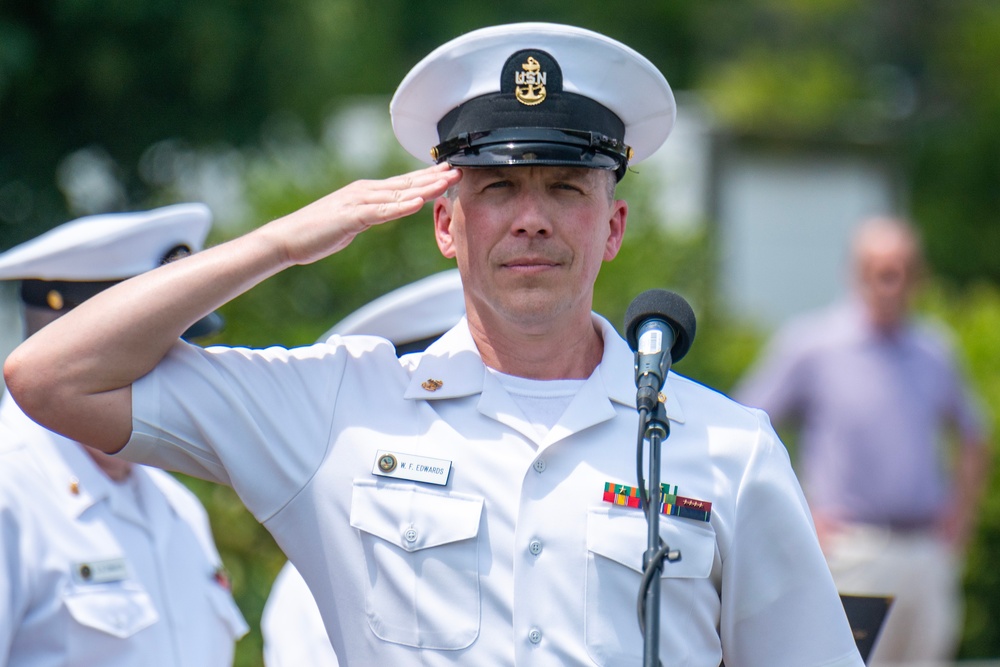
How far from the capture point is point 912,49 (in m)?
20.4

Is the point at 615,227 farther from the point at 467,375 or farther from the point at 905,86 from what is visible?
the point at 905,86

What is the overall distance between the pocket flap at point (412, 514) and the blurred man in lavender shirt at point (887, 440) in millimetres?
4292

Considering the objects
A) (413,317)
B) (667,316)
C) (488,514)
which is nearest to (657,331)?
(667,316)

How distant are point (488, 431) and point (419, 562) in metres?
0.27

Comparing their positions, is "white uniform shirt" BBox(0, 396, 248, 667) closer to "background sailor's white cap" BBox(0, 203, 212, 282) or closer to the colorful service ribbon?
"background sailor's white cap" BBox(0, 203, 212, 282)

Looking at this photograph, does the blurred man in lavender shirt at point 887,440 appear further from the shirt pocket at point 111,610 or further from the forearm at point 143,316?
the forearm at point 143,316

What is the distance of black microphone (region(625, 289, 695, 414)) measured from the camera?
244cm

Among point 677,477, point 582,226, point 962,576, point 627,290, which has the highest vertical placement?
point 582,226

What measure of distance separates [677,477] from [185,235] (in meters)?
1.63

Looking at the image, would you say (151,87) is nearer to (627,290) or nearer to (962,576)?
(627,290)

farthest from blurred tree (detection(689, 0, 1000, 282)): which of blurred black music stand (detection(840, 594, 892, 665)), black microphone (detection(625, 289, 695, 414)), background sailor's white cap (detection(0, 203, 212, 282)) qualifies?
black microphone (detection(625, 289, 695, 414))

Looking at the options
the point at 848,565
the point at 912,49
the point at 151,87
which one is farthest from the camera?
the point at 912,49

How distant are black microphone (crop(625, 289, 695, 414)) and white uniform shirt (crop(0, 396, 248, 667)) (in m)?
1.35

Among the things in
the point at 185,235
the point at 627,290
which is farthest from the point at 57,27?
the point at 185,235
